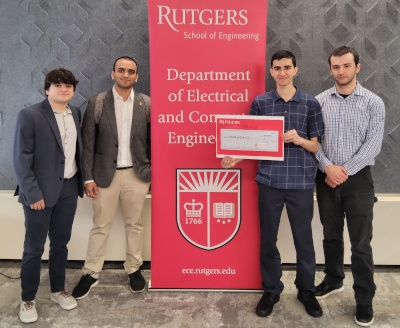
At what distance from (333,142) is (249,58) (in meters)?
0.87

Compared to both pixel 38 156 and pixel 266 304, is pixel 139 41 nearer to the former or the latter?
pixel 38 156

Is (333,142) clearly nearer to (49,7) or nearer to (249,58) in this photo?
(249,58)

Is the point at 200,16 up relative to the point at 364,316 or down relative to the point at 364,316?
up

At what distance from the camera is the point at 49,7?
→ 357 cm

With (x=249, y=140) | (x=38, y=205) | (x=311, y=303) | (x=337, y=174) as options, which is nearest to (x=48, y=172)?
(x=38, y=205)

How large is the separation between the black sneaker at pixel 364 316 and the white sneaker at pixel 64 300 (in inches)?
81.5

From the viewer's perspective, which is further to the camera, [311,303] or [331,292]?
[331,292]

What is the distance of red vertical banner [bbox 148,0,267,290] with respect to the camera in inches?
115

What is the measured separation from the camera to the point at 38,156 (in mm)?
2631

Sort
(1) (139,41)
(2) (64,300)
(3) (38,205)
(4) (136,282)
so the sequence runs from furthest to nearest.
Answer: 1. (1) (139,41)
2. (4) (136,282)
3. (2) (64,300)
4. (3) (38,205)

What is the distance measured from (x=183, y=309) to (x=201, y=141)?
4.18 feet

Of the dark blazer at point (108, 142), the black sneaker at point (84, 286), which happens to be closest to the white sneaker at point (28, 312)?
the black sneaker at point (84, 286)

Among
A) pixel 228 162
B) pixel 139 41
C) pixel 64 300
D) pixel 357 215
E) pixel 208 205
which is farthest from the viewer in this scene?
pixel 139 41

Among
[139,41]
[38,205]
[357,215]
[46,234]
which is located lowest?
[46,234]
